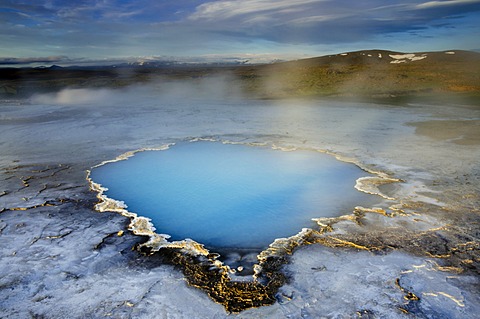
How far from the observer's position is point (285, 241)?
3627 millimetres

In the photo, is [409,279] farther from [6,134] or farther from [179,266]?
[6,134]

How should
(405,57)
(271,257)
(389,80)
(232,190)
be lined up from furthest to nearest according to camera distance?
(405,57) → (389,80) → (232,190) → (271,257)

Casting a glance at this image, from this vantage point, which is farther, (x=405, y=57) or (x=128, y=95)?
(x=405, y=57)

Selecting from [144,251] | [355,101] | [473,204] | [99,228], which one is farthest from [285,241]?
[355,101]

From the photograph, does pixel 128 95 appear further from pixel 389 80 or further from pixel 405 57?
pixel 405 57

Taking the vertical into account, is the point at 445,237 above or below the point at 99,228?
below

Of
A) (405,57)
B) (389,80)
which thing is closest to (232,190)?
(389,80)

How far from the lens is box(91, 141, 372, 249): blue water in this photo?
4.03 metres

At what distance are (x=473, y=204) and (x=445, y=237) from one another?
115cm

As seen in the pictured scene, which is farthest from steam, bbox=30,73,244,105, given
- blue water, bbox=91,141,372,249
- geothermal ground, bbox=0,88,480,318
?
geothermal ground, bbox=0,88,480,318

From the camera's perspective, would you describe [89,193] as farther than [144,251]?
Yes

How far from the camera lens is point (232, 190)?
205 inches

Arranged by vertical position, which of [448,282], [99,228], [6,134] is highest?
[6,134]

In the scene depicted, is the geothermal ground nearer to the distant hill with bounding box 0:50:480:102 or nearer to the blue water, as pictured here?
the blue water
